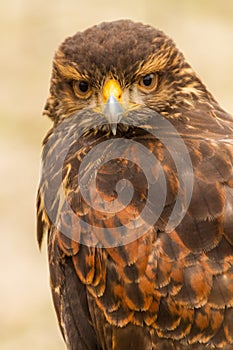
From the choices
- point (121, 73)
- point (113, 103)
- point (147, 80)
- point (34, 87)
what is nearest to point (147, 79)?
point (147, 80)

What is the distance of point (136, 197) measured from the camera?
6266 mm

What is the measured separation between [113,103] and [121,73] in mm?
187

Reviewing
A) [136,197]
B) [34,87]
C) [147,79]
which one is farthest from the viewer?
[34,87]

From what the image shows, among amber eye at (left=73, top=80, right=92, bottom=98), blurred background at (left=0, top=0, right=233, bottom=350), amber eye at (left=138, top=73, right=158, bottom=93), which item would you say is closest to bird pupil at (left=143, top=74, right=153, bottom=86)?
amber eye at (left=138, top=73, right=158, bottom=93)

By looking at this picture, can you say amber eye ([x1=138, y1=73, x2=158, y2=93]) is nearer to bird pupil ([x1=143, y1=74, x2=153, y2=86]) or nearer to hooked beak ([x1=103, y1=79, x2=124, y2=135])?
bird pupil ([x1=143, y1=74, x2=153, y2=86])

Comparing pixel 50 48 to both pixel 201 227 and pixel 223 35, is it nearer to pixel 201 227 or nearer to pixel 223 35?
pixel 223 35

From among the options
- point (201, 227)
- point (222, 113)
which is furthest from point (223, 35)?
point (201, 227)

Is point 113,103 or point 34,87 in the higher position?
point 113,103

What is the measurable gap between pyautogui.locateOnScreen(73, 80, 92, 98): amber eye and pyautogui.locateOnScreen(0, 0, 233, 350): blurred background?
3342mm

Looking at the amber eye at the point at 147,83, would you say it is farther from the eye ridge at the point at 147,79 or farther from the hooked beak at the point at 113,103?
the hooked beak at the point at 113,103

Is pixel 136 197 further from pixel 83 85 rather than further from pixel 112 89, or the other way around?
pixel 83 85

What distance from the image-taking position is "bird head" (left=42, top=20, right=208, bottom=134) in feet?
21.6

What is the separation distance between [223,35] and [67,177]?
6.98 m

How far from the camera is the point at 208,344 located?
6.12 metres
